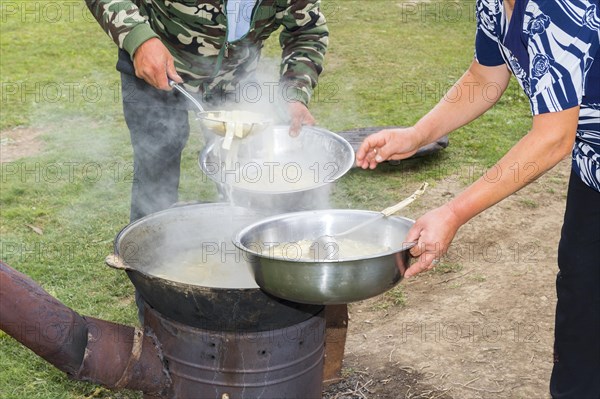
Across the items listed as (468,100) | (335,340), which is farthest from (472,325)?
(468,100)

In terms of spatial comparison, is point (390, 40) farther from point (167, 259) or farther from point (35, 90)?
point (167, 259)

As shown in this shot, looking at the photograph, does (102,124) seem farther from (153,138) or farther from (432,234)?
(432,234)

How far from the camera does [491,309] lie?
465cm

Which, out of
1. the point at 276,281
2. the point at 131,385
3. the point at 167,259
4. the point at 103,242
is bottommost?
the point at 103,242

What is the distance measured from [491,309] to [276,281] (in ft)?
8.03

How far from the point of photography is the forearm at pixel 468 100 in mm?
3152

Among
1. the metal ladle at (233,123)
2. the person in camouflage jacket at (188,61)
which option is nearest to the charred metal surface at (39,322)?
the metal ladle at (233,123)

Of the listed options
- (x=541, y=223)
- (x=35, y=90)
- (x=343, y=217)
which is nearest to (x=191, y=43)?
(x=343, y=217)

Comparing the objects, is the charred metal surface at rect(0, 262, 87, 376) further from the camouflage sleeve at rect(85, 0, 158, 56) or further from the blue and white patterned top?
Result: the blue and white patterned top

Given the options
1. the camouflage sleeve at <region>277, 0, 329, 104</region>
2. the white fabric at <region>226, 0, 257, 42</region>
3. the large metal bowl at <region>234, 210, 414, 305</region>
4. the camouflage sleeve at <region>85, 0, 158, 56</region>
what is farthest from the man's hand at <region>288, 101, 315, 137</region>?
the large metal bowl at <region>234, 210, 414, 305</region>

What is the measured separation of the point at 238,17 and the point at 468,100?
149cm

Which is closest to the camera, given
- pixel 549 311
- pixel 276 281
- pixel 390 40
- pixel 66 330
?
pixel 276 281

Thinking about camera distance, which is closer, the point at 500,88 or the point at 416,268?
the point at 416,268

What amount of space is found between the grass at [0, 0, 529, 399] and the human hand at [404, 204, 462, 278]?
6.75 ft
